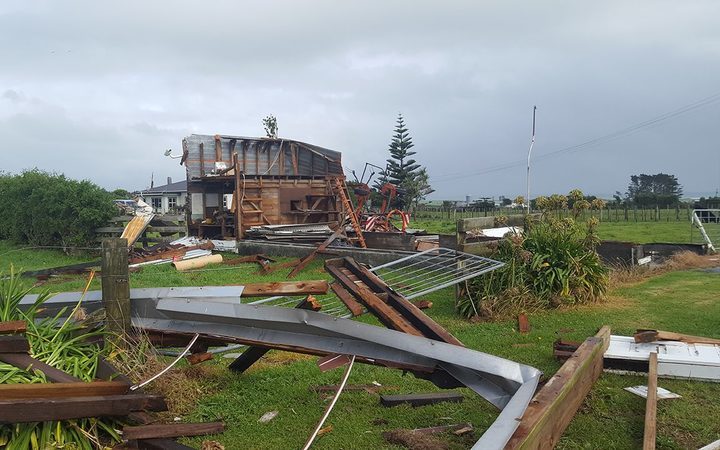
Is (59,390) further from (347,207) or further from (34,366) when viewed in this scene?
(347,207)

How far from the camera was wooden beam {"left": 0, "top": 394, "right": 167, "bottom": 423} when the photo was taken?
132 inches

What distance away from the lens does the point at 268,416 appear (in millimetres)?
4906

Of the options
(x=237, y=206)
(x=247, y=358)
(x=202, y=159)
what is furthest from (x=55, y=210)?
(x=247, y=358)

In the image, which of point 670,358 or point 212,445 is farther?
point 670,358

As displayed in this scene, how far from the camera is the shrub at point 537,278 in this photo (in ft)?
28.2

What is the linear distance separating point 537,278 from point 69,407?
698cm

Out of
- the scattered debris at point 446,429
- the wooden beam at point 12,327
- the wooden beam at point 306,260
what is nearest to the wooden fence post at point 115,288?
the wooden beam at point 12,327

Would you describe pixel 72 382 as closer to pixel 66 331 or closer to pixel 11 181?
pixel 66 331

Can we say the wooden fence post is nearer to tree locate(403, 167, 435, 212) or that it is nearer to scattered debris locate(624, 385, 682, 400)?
scattered debris locate(624, 385, 682, 400)

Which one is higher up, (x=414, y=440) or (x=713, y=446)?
(x=713, y=446)

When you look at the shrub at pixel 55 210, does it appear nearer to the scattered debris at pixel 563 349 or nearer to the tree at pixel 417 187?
the scattered debris at pixel 563 349

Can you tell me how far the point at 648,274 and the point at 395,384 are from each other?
25.6ft

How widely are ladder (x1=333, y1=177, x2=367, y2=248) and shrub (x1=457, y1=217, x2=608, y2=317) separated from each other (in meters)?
8.11

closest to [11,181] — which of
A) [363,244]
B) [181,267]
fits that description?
[181,267]
